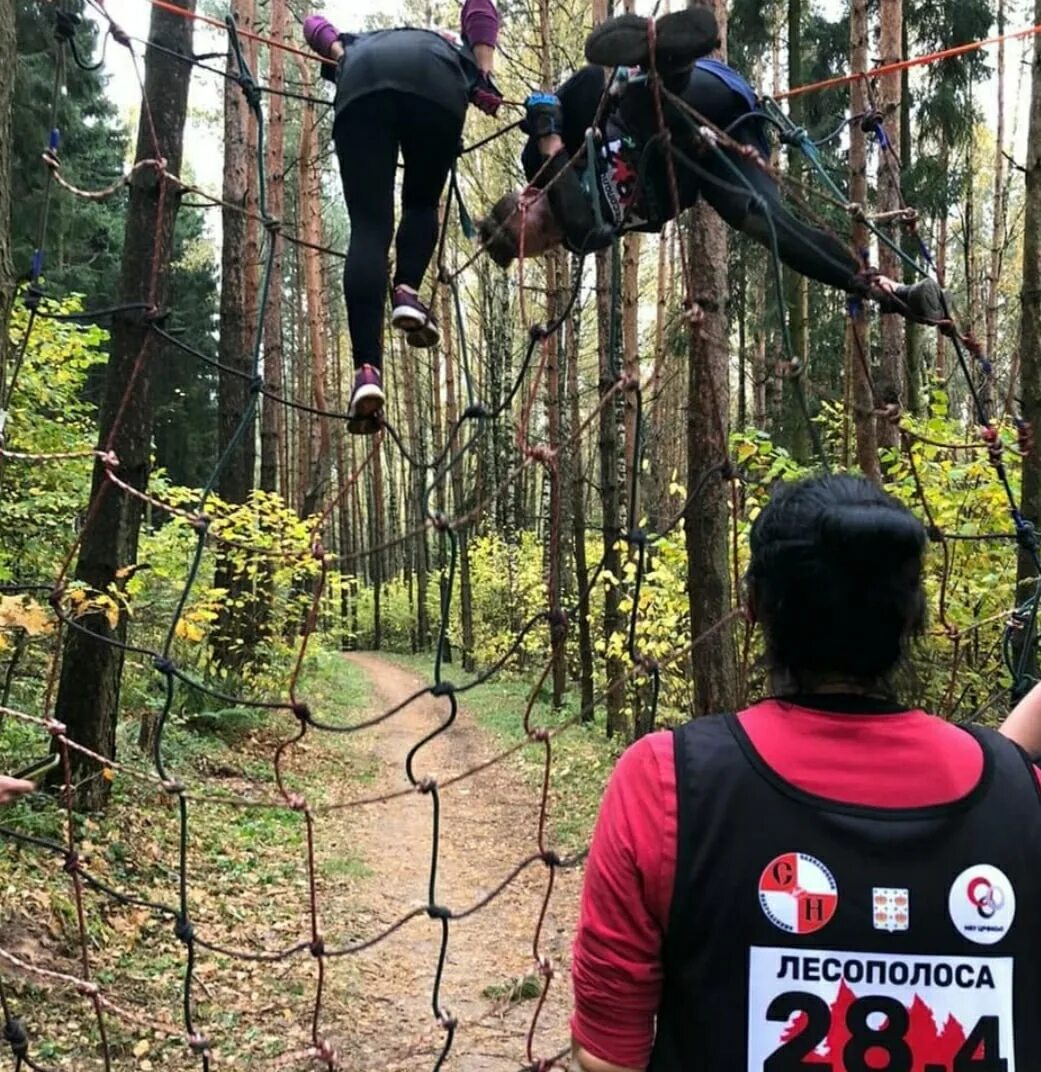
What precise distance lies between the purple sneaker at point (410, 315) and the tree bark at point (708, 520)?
622 mm

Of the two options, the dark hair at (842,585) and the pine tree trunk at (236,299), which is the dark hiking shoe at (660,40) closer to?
the dark hair at (842,585)

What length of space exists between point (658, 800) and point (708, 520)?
174 centimetres

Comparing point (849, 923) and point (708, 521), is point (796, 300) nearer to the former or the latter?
point (708, 521)

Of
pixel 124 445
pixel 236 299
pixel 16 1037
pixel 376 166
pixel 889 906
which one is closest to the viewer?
pixel 889 906

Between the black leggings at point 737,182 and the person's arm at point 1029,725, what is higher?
the black leggings at point 737,182

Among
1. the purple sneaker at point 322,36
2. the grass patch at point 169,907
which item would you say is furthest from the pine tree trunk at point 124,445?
the purple sneaker at point 322,36

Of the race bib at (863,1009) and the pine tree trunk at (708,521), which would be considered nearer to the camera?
the race bib at (863,1009)

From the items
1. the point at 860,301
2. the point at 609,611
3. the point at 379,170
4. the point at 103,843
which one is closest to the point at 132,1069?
the point at 103,843

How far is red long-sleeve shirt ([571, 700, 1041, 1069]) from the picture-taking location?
0.77 m

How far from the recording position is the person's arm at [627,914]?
77 centimetres

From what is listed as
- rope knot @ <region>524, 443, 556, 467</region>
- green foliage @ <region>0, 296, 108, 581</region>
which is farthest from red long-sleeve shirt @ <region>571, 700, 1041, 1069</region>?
green foliage @ <region>0, 296, 108, 581</region>

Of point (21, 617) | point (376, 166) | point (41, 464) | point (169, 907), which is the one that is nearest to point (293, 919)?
point (169, 907)

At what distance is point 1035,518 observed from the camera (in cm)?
288

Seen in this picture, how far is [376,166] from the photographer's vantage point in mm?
2084
